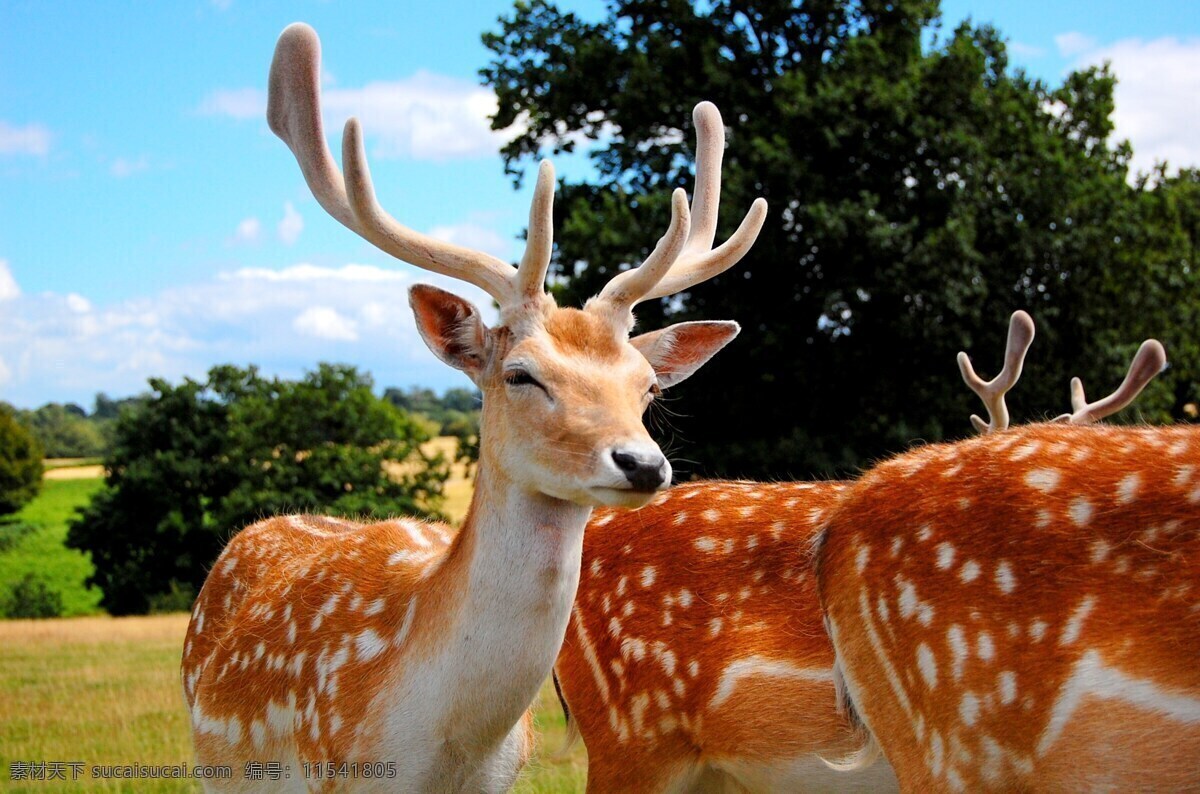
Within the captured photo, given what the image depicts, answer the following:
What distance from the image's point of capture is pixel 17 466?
1994 inches

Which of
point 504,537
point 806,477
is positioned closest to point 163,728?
point 504,537

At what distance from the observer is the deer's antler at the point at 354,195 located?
3.28 m

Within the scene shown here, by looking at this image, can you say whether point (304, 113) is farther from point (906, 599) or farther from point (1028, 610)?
point (1028, 610)

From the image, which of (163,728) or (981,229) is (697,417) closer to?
(981,229)

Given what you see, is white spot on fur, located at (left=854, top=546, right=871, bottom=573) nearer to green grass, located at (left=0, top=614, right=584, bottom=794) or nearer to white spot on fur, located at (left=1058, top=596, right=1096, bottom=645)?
white spot on fur, located at (left=1058, top=596, right=1096, bottom=645)

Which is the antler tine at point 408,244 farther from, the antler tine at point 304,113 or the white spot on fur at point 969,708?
the white spot on fur at point 969,708

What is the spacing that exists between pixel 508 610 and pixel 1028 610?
1.30m

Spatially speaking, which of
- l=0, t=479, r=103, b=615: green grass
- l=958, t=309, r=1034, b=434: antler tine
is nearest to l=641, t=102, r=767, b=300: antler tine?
l=958, t=309, r=1034, b=434: antler tine

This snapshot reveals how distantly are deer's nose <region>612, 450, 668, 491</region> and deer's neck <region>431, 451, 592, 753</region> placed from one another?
1.33ft

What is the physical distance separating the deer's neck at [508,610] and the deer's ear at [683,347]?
0.68 meters

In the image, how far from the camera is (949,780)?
2.47 meters

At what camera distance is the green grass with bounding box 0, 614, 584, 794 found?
234 inches

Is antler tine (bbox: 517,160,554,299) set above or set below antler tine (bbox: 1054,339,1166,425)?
above

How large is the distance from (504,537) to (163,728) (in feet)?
18.0
